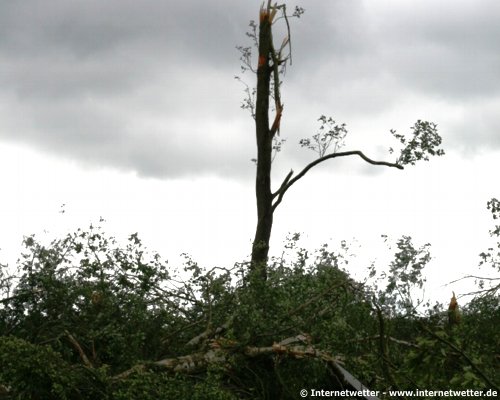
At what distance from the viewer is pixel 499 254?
601 inches

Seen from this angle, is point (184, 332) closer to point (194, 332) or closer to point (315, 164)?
point (194, 332)

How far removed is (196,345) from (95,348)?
1007 millimetres

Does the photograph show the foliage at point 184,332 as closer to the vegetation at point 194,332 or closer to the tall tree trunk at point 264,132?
the vegetation at point 194,332

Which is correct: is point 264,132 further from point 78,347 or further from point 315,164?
point 78,347

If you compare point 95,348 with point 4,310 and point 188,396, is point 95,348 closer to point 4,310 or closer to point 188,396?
point 4,310

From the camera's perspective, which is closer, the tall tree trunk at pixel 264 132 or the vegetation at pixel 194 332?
the vegetation at pixel 194 332

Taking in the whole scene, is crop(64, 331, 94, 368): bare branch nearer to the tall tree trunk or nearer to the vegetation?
the vegetation

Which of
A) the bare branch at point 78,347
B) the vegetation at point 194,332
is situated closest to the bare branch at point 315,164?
the vegetation at point 194,332

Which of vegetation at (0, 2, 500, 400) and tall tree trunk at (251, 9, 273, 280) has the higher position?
tall tree trunk at (251, 9, 273, 280)

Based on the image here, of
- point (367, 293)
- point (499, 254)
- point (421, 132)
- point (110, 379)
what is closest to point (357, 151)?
point (421, 132)

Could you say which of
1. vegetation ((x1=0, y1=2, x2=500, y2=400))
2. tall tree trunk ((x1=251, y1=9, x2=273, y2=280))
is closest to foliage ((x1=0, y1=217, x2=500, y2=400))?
vegetation ((x1=0, y1=2, x2=500, y2=400))

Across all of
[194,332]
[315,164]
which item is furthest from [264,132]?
[194,332]

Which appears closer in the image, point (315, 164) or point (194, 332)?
point (194, 332)

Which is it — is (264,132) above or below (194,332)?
above
